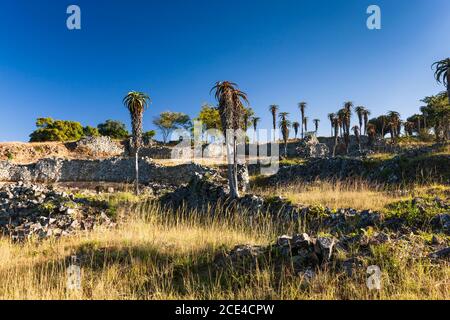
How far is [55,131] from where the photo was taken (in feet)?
215

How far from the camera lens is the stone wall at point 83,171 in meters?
40.4

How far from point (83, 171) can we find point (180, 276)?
42882 mm

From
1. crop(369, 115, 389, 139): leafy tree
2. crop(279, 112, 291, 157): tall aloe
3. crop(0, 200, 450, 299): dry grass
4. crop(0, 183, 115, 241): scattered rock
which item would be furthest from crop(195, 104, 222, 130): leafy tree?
crop(0, 200, 450, 299): dry grass

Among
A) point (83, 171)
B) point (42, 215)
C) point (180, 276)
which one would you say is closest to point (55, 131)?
point (83, 171)

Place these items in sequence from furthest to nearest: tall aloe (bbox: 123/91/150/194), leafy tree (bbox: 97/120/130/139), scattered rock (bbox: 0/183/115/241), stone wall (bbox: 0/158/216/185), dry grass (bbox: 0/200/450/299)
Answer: leafy tree (bbox: 97/120/130/139)
stone wall (bbox: 0/158/216/185)
tall aloe (bbox: 123/91/150/194)
scattered rock (bbox: 0/183/115/241)
dry grass (bbox: 0/200/450/299)

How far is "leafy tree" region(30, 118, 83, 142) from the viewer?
65.5 meters

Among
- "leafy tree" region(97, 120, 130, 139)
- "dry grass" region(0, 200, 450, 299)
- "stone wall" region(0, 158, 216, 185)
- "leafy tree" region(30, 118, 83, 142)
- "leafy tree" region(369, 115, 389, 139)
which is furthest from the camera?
"leafy tree" region(97, 120, 130, 139)

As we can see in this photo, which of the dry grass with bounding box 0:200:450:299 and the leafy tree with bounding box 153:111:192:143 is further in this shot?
the leafy tree with bounding box 153:111:192:143

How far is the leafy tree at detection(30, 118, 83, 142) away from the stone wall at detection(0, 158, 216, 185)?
24.4 meters

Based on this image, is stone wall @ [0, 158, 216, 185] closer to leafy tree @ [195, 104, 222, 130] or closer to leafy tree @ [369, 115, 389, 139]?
leafy tree @ [195, 104, 222, 130]

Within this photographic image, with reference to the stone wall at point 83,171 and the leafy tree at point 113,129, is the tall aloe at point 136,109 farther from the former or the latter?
the leafy tree at point 113,129

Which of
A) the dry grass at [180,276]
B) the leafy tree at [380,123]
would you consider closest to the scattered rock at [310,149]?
the leafy tree at [380,123]

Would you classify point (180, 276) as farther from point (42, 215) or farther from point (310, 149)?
point (310, 149)
